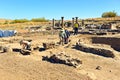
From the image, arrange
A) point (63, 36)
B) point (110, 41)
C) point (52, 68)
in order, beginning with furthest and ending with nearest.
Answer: point (110, 41) → point (63, 36) → point (52, 68)

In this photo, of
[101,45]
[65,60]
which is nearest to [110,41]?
[101,45]

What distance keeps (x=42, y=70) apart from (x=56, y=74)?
98cm

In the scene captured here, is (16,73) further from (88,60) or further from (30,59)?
(88,60)

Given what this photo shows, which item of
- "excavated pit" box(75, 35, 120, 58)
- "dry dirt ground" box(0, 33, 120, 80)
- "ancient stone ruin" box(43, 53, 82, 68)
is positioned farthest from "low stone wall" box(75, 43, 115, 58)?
"ancient stone ruin" box(43, 53, 82, 68)

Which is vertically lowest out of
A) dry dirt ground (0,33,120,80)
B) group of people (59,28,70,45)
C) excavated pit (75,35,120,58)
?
dry dirt ground (0,33,120,80)

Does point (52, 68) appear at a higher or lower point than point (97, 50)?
lower

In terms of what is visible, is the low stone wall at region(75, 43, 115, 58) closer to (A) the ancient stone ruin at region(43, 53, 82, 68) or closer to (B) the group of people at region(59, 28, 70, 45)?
(B) the group of people at region(59, 28, 70, 45)

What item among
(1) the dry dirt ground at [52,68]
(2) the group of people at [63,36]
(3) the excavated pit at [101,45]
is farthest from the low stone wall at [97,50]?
(2) the group of people at [63,36]

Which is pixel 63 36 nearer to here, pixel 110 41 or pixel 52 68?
pixel 110 41

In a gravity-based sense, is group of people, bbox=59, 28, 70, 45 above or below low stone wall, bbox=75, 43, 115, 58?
above

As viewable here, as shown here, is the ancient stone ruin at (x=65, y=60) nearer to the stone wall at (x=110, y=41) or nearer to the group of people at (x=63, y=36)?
the group of people at (x=63, y=36)

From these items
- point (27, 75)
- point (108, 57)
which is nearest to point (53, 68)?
point (27, 75)

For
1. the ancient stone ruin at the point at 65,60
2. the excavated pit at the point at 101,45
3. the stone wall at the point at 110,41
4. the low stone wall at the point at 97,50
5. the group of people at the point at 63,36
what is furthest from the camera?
the group of people at the point at 63,36

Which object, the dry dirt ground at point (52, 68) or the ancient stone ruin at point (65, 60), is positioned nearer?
the dry dirt ground at point (52, 68)
